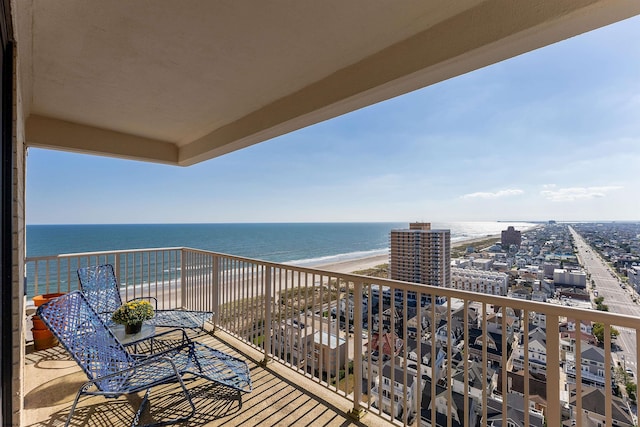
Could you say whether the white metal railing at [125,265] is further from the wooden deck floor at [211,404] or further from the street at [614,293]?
the street at [614,293]

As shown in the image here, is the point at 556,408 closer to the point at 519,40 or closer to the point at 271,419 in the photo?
the point at 271,419

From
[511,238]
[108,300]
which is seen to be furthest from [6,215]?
[511,238]

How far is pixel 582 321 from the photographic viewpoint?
1.31 metres

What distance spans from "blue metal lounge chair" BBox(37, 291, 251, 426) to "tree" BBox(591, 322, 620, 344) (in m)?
2.19

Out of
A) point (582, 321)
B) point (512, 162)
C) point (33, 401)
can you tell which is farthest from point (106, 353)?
point (512, 162)

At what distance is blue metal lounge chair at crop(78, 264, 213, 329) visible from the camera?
2908 mm

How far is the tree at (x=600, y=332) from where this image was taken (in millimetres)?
1277

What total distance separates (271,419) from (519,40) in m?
2.97

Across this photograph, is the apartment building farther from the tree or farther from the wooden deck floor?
the wooden deck floor

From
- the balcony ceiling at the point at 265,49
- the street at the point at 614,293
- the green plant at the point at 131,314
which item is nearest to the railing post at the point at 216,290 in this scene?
the green plant at the point at 131,314

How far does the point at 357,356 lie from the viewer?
2135mm

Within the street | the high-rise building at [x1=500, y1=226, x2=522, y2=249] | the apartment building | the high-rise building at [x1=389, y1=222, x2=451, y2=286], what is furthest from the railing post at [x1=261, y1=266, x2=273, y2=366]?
the high-rise building at [x1=500, y1=226, x2=522, y2=249]

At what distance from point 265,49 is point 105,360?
249cm

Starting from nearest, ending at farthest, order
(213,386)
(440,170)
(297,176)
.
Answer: (213,386), (440,170), (297,176)
